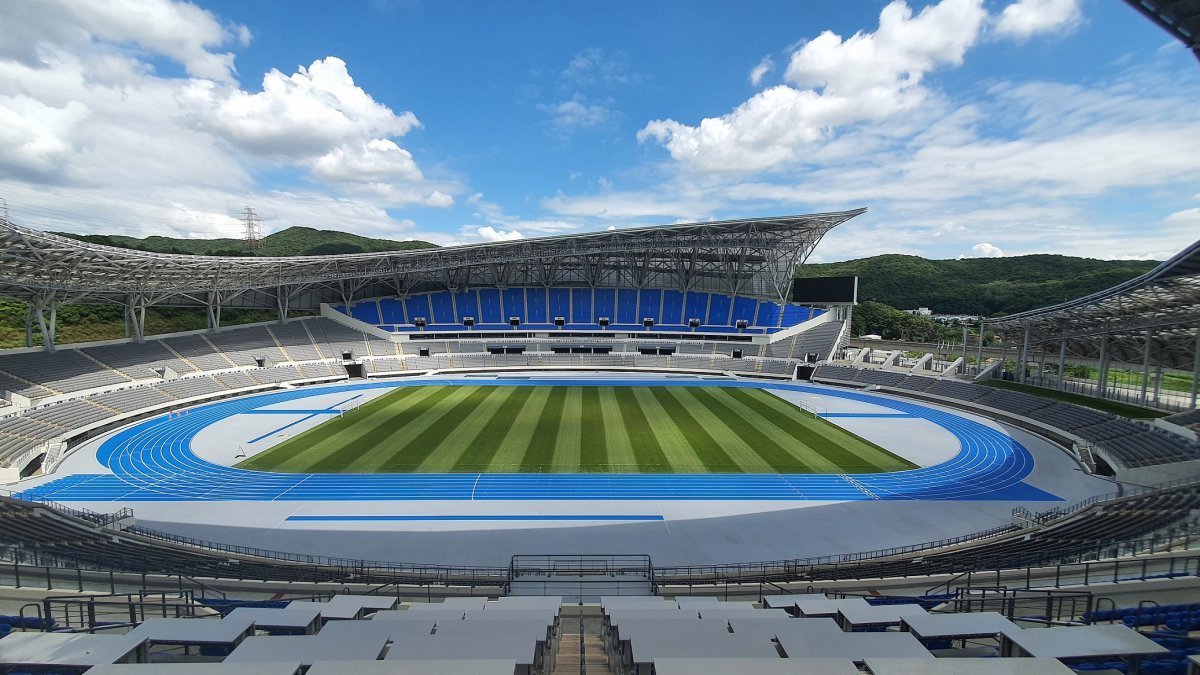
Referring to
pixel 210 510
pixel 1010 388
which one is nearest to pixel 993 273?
pixel 1010 388

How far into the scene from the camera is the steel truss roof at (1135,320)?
1788 cm

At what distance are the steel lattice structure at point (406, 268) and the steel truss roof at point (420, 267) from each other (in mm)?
85

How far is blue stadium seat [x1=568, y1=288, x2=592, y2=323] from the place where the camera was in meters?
50.2

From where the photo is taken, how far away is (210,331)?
125 feet

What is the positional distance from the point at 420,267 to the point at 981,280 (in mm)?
104009

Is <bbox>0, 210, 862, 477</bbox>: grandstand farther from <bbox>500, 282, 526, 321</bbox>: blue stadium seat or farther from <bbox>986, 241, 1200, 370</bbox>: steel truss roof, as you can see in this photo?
<bbox>986, 241, 1200, 370</bbox>: steel truss roof

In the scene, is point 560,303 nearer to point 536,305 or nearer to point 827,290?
point 536,305

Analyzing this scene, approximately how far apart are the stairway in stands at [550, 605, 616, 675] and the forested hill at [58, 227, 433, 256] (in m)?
76.6

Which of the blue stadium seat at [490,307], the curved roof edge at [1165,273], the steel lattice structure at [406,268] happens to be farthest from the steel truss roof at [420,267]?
the curved roof edge at [1165,273]

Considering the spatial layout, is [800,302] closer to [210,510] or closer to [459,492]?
[459,492]

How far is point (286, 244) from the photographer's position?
340 ft

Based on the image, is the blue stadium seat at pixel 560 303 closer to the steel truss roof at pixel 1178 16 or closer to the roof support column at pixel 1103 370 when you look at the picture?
the roof support column at pixel 1103 370

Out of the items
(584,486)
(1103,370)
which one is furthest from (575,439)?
(1103,370)

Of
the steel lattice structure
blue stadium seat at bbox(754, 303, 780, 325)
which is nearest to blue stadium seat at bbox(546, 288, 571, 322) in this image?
the steel lattice structure
